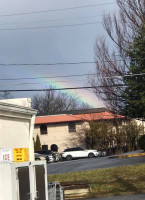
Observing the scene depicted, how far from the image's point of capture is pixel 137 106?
29.9m

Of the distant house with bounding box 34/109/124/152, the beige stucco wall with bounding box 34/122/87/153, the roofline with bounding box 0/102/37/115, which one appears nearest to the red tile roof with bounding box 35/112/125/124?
the distant house with bounding box 34/109/124/152

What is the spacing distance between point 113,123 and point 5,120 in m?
48.0

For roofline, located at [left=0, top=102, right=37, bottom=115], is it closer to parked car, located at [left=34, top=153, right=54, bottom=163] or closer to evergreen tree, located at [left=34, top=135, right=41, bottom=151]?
parked car, located at [left=34, top=153, right=54, bottom=163]

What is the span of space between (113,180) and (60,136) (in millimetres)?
43204

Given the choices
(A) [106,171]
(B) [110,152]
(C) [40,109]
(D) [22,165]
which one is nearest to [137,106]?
(A) [106,171]

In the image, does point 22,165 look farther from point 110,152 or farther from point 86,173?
point 110,152

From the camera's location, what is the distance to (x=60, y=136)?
205 feet

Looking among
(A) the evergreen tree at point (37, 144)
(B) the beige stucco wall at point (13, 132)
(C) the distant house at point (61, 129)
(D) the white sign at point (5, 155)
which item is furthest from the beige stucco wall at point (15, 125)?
(C) the distant house at point (61, 129)

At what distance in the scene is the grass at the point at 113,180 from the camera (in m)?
17.5

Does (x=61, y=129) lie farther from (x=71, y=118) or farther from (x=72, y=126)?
(x=71, y=118)

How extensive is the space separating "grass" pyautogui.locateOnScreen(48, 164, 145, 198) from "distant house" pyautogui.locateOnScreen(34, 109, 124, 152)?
39.6 metres

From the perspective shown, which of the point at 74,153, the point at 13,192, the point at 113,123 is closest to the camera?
the point at 13,192

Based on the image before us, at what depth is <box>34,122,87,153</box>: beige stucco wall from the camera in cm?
6216

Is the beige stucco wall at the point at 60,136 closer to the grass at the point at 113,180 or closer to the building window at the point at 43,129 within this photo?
the building window at the point at 43,129
